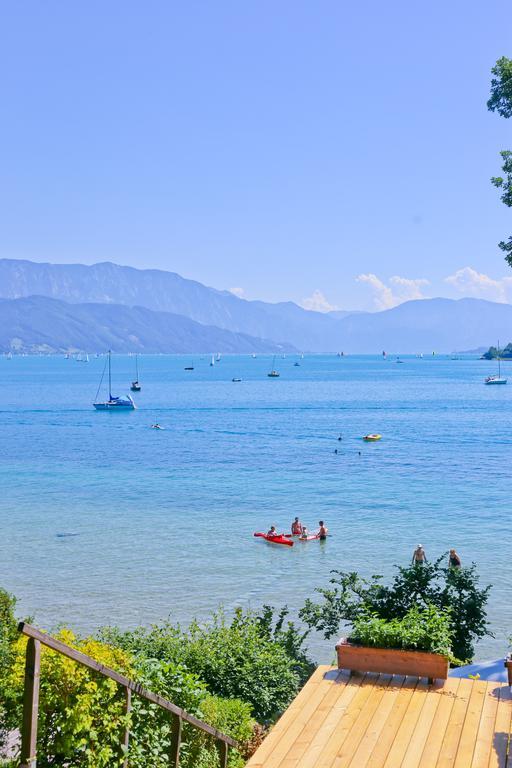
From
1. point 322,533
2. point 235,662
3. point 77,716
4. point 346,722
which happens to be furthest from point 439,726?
point 322,533

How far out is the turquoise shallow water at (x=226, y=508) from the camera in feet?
83.8

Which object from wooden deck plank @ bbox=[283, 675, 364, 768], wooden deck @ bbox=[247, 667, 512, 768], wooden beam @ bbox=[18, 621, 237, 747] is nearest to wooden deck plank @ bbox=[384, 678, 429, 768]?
wooden deck @ bbox=[247, 667, 512, 768]

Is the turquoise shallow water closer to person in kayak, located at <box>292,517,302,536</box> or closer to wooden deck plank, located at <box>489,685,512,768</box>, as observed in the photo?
person in kayak, located at <box>292,517,302,536</box>

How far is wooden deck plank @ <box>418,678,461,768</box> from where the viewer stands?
7609 millimetres

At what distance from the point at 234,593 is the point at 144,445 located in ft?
148

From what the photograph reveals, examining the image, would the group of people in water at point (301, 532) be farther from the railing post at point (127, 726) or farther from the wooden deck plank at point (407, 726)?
the railing post at point (127, 726)

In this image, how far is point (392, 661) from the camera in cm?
980

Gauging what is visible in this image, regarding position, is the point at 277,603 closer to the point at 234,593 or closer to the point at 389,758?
the point at 234,593

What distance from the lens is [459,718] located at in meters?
8.58

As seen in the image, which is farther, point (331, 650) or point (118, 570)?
point (118, 570)

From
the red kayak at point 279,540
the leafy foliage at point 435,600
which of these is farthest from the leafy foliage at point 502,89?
the red kayak at point 279,540

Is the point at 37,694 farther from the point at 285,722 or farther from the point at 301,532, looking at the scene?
the point at 301,532

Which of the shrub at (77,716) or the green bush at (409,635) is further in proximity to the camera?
the green bush at (409,635)

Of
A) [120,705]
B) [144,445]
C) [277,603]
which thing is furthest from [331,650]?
[144,445]
